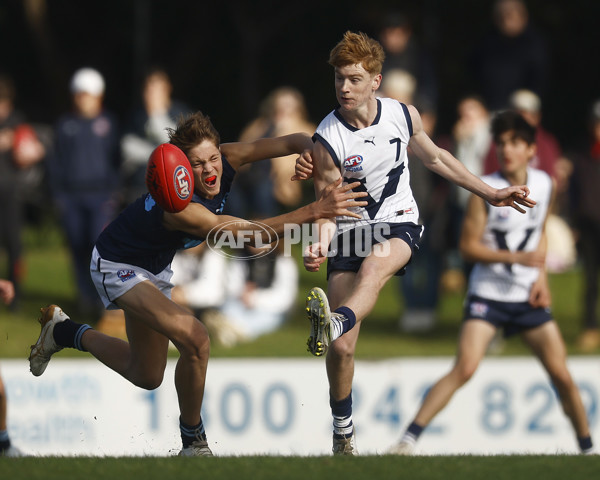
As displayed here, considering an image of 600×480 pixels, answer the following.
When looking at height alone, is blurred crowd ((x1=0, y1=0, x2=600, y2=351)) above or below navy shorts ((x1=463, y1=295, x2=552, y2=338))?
above

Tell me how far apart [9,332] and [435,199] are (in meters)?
4.74

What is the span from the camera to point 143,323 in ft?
21.9

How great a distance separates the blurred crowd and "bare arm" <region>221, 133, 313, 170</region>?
446cm

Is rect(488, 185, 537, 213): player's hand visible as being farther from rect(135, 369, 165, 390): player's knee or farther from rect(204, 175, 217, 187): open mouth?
rect(135, 369, 165, 390): player's knee

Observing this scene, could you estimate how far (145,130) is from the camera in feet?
38.4

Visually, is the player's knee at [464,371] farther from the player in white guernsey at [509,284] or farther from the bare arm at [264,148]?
the bare arm at [264,148]

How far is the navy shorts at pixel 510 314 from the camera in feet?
26.1

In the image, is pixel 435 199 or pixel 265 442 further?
pixel 435 199

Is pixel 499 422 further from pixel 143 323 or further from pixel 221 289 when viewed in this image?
pixel 143 323

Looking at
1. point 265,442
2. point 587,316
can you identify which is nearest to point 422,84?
point 587,316

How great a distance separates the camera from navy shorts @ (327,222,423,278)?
6.69 meters

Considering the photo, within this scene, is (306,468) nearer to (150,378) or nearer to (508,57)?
(150,378)

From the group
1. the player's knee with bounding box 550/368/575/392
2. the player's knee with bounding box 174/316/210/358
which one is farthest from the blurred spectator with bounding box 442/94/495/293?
the player's knee with bounding box 174/316/210/358

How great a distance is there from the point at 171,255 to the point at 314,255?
40.6 inches
